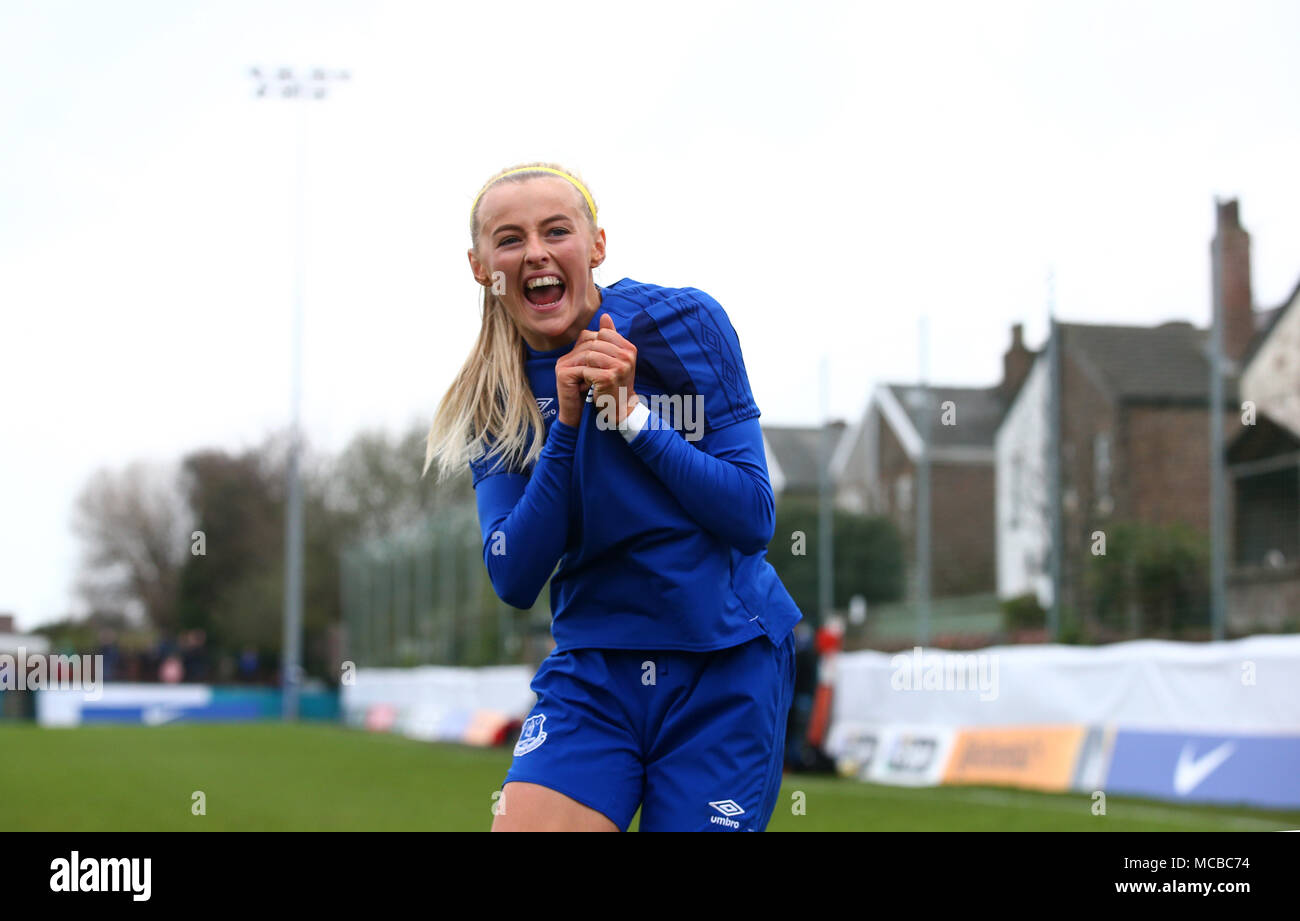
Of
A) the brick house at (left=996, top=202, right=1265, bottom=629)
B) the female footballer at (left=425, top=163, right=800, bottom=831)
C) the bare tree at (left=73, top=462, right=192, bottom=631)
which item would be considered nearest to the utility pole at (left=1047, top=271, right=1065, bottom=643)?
the brick house at (left=996, top=202, right=1265, bottom=629)

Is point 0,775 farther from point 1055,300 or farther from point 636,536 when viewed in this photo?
point 636,536

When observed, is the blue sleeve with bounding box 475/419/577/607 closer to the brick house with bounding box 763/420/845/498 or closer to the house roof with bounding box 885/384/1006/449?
the house roof with bounding box 885/384/1006/449

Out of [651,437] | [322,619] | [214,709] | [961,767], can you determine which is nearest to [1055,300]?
[961,767]

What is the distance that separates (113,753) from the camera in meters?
23.4

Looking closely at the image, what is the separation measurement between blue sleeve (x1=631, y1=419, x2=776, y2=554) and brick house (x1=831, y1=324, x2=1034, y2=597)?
1401 centimetres

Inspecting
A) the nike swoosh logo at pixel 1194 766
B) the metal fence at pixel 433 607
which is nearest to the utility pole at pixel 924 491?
the nike swoosh logo at pixel 1194 766

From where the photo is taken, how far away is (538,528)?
3260 millimetres

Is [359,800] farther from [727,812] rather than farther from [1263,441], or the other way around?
[727,812]

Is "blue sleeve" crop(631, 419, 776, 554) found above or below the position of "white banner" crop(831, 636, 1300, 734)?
above

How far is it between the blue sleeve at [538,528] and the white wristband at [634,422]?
0.42 ft

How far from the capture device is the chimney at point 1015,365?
1686cm

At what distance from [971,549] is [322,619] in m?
49.2

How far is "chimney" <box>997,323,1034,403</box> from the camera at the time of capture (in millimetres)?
16859

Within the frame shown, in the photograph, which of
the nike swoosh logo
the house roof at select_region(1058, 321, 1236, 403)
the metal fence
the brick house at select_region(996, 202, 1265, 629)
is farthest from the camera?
the metal fence
